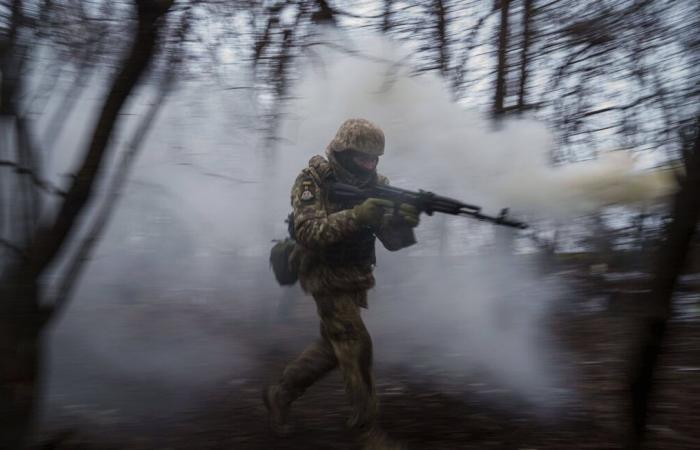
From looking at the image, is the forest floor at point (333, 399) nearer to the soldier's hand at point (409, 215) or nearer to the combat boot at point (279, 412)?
the combat boot at point (279, 412)

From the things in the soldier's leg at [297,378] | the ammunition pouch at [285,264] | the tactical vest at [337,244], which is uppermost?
the tactical vest at [337,244]

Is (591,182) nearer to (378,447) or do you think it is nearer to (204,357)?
(378,447)

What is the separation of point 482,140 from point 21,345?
3.78 meters

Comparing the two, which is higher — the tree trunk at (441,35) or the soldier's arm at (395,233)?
the tree trunk at (441,35)

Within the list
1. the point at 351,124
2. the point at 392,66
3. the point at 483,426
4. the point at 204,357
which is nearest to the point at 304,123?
the point at 392,66

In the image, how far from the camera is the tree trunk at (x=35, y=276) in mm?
2451

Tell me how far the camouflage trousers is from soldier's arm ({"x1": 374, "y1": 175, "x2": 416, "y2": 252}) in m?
0.32

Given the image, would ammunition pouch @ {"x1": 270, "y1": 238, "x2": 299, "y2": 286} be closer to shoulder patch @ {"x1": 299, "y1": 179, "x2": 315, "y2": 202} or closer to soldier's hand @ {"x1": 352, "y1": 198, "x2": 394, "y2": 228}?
shoulder patch @ {"x1": 299, "y1": 179, "x2": 315, "y2": 202}

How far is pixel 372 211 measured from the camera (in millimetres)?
2939

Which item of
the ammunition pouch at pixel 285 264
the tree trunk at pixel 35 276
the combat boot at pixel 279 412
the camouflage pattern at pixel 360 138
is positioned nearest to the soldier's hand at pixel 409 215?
the camouflage pattern at pixel 360 138

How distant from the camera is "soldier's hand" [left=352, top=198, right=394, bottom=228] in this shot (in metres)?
2.94

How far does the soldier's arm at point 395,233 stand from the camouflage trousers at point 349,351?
0.32 m

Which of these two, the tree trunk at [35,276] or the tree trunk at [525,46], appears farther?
the tree trunk at [525,46]

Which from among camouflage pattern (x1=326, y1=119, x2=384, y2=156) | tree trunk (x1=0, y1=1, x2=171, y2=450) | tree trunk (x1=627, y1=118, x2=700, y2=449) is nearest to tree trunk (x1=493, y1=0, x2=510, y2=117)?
camouflage pattern (x1=326, y1=119, x2=384, y2=156)
